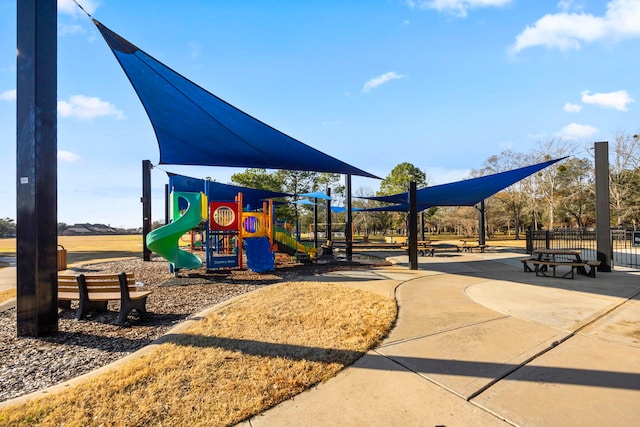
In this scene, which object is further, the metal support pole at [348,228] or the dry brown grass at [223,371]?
the metal support pole at [348,228]

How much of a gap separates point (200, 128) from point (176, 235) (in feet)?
9.62

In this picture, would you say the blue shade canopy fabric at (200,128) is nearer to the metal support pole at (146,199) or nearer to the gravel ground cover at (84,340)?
the metal support pole at (146,199)

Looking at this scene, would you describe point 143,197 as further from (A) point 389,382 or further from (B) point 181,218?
(A) point 389,382

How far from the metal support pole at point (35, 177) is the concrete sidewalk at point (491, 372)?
3.70m

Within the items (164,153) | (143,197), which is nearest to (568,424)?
(164,153)

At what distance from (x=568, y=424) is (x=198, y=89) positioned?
6967 millimetres

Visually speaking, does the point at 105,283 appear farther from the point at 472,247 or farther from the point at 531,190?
the point at 531,190

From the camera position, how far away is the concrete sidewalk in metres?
2.28

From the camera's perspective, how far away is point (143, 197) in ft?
45.2

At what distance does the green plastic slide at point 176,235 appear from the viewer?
8695mm

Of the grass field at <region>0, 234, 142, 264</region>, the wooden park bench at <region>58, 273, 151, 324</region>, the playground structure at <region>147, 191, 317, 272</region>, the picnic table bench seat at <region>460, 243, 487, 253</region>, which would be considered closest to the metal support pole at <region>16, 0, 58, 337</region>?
the wooden park bench at <region>58, 273, 151, 324</region>

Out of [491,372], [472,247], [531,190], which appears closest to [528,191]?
[531,190]

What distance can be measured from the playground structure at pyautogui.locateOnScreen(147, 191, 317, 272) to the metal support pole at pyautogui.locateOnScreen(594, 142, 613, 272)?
9.47 metres

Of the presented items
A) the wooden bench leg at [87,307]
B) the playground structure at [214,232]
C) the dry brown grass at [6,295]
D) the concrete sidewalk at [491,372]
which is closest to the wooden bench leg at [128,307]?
the wooden bench leg at [87,307]
